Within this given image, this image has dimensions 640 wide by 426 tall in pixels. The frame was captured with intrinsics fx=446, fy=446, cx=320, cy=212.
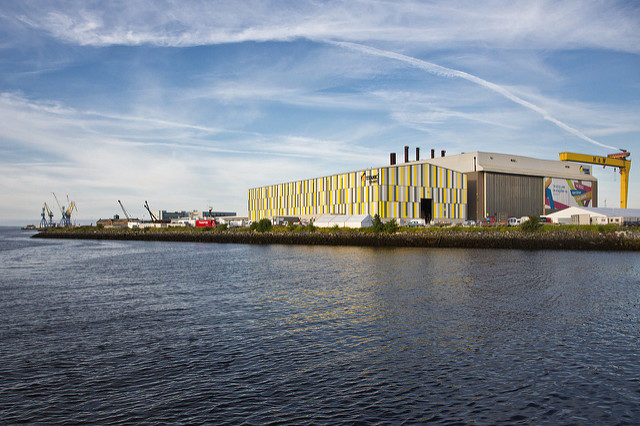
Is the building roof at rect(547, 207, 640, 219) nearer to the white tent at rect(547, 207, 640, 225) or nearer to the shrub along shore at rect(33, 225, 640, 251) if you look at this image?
the white tent at rect(547, 207, 640, 225)

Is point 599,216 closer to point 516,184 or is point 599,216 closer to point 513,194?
point 513,194

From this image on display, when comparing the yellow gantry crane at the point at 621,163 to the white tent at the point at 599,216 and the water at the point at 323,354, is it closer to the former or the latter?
the white tent at the point at 599,216

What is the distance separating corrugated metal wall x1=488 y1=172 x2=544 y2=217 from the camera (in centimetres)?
10200

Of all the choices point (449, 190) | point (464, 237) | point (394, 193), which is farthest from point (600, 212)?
point (394, 193)

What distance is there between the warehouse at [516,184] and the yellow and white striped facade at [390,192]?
3831mm

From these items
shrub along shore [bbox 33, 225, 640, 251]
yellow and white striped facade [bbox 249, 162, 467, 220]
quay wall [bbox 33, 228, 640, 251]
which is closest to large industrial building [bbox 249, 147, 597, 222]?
yellow and white striped facade [bbox 249, 162, 467, 220]

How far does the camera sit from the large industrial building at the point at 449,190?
91.7m

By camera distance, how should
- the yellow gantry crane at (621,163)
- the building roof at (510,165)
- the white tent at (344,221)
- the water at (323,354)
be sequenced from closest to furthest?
the water at (323,354)
the white tent at (344,221)
the building roof at (510,165)
the yellow gantry crane at (621,163)

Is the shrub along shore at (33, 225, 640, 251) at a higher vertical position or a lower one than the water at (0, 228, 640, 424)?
higher

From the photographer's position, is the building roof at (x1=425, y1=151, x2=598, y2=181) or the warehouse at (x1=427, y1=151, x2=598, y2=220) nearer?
the warehouse at (x1=427, y1=151, x2=598, y2=220)

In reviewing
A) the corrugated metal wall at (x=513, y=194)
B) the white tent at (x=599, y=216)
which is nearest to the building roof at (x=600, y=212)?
the white tent at (x=599, y=216)

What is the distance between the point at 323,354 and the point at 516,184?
105 meters

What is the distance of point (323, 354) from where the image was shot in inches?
542

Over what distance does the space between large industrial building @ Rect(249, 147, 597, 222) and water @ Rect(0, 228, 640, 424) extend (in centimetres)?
6450
